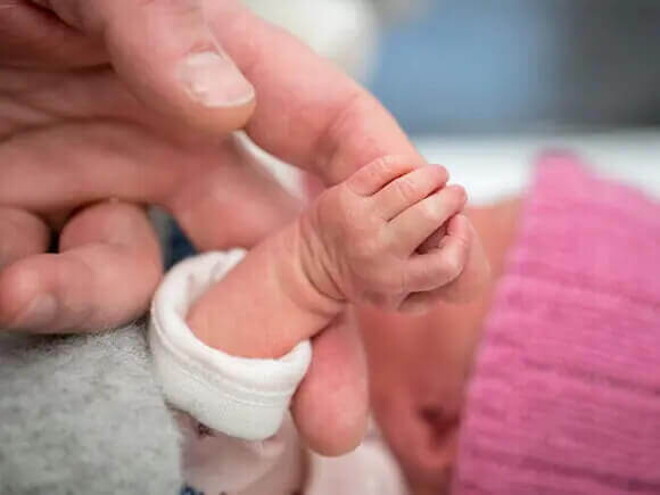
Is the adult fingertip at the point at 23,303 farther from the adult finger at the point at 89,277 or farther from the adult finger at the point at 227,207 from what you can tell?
the adult finger at the point at 227,207

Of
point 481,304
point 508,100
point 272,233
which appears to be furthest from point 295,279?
point 508,100

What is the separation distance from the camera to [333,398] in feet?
1.14

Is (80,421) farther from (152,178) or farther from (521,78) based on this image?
(521,78)

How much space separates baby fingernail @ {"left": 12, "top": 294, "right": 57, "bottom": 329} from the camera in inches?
10.6

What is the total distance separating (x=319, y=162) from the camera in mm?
364

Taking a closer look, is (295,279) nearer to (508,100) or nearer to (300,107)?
(300,107)

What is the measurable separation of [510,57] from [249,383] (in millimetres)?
675

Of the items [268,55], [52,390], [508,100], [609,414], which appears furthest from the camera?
[508,100]

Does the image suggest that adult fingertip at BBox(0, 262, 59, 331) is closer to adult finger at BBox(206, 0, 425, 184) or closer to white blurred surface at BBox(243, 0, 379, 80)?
adult finger at BBox(206, 0, 425, 184)

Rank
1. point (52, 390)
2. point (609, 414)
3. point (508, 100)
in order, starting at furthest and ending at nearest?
point (508, 100) → point (609, 414) → point (52, 390)

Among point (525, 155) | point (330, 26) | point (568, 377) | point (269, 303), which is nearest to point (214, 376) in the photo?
point (269, 303)

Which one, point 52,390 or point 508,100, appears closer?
point 52,390

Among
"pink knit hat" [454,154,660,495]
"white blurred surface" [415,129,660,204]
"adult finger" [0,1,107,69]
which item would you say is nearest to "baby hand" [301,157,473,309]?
"adult finger" [0,1,107,69]

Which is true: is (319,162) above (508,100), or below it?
above
